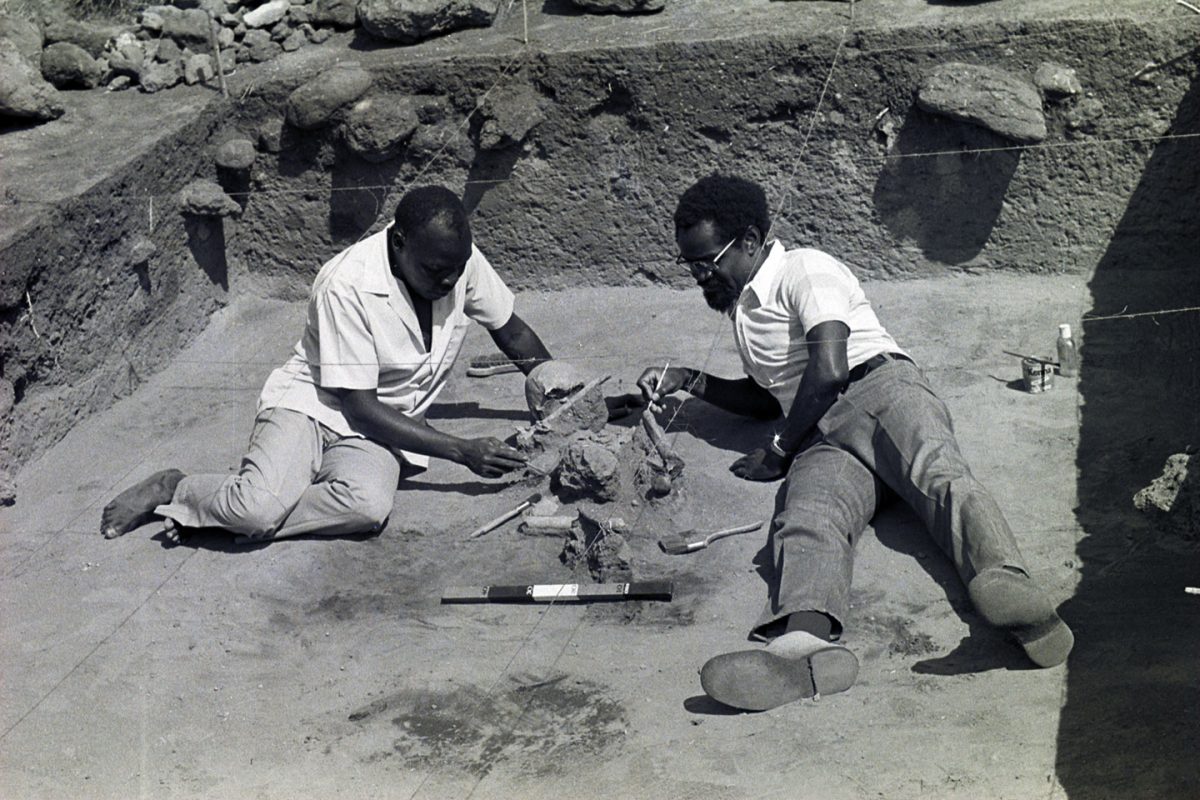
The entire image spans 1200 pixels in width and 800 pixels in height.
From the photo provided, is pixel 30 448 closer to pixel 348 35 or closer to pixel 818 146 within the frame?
pixel 348 35

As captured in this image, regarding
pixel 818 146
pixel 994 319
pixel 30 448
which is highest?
pixel 818 146

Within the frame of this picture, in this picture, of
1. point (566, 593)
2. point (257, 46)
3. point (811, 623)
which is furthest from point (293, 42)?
point (811, 623)

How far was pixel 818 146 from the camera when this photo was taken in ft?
24.6

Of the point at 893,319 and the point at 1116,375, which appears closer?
the point at 1116,375

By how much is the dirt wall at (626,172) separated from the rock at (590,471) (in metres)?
2.28

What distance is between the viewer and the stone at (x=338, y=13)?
825cm

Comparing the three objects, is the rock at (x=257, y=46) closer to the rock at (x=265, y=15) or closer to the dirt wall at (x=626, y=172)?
the rock at (x=265, y=15)

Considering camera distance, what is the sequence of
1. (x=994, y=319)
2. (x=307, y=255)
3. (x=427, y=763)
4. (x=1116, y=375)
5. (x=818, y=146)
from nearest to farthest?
(x=427, y=763)
(x=1116, y=375)
(x=994, y=319)
(x=818, y=146)
(x=307, y=255)

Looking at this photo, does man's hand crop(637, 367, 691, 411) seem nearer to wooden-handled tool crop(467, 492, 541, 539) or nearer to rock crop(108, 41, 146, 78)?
wooden-handled tool crop(467, 492, 541, 539)

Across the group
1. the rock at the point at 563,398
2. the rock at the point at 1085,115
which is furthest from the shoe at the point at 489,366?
the rock at the point at 1085,115

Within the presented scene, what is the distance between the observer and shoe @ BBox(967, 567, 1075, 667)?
434 cm

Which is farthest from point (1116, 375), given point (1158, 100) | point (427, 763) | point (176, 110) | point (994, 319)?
point (176, 110)

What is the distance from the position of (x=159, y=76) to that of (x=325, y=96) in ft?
3.36

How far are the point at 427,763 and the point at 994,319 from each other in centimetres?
367
